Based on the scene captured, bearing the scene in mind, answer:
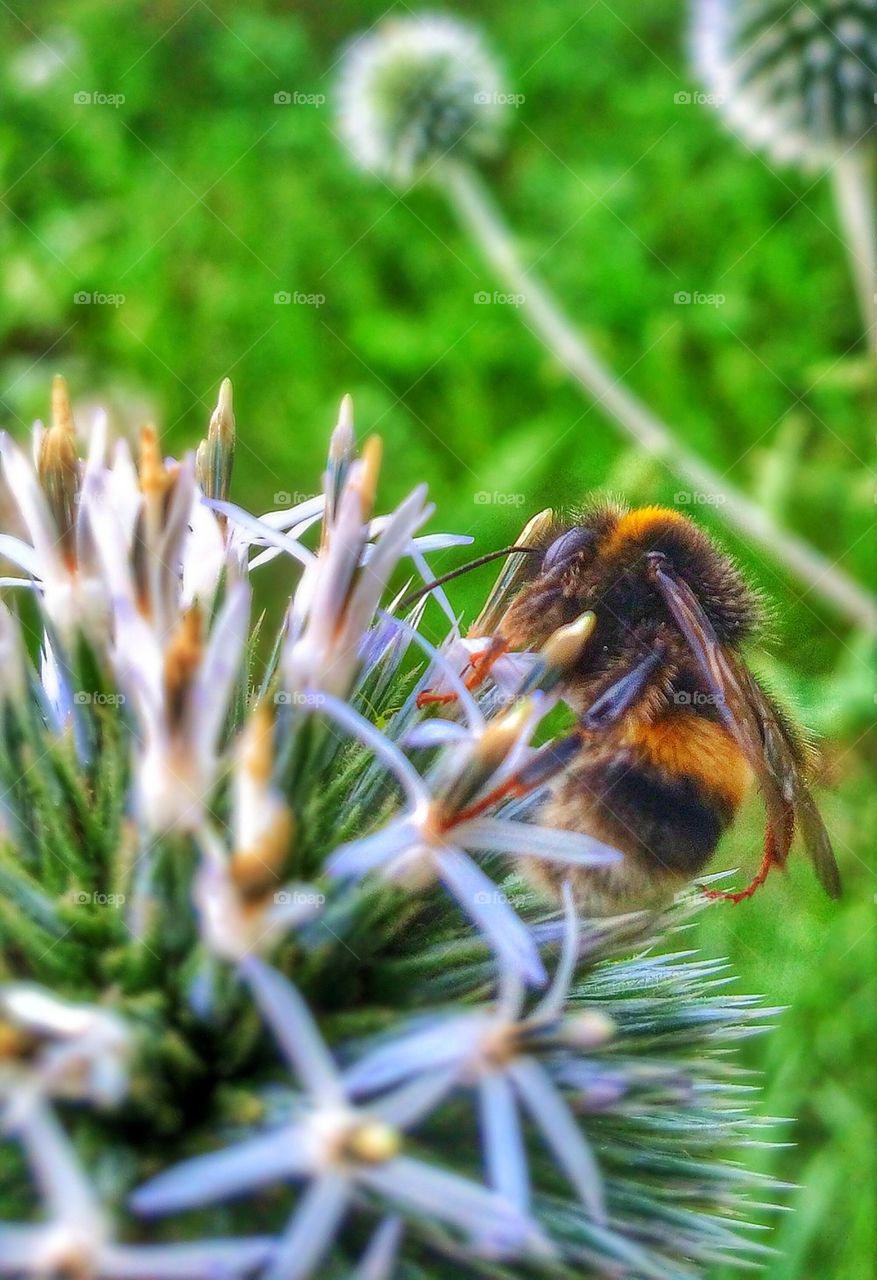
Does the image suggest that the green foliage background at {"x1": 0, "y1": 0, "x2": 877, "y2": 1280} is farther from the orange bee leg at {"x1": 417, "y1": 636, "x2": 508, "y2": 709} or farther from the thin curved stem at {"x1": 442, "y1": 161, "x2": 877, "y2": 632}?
the orange bee leg at {"x1": 417, "y1": 636, "x2": 508, "y2": 709}

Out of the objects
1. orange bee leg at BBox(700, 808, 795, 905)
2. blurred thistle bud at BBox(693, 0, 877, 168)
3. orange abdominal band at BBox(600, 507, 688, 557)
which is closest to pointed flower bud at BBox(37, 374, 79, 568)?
orange abdominal band at BBox(600, 507, 688, 557)

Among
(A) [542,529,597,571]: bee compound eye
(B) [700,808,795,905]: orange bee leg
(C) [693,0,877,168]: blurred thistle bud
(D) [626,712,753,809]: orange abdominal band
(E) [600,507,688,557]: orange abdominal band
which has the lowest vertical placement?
(B) [700,808,795,905]: orange bee leg

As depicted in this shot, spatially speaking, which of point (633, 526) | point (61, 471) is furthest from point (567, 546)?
point (61, 471)

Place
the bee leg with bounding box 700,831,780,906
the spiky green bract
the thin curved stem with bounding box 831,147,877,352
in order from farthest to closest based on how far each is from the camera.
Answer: the thin curved stem with bounding box 831,147,877,352 → the bee leg with bounding box 700,831,780,906 → the spiky green bract

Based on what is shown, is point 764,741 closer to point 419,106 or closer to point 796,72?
point 796,72

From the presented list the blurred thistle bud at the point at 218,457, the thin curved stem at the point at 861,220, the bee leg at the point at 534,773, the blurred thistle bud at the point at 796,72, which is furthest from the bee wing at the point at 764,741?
the blurred thistle bud at the point at 796,72

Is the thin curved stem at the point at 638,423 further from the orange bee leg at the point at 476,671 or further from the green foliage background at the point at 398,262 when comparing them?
the orange bee leg at the point at 476,671
